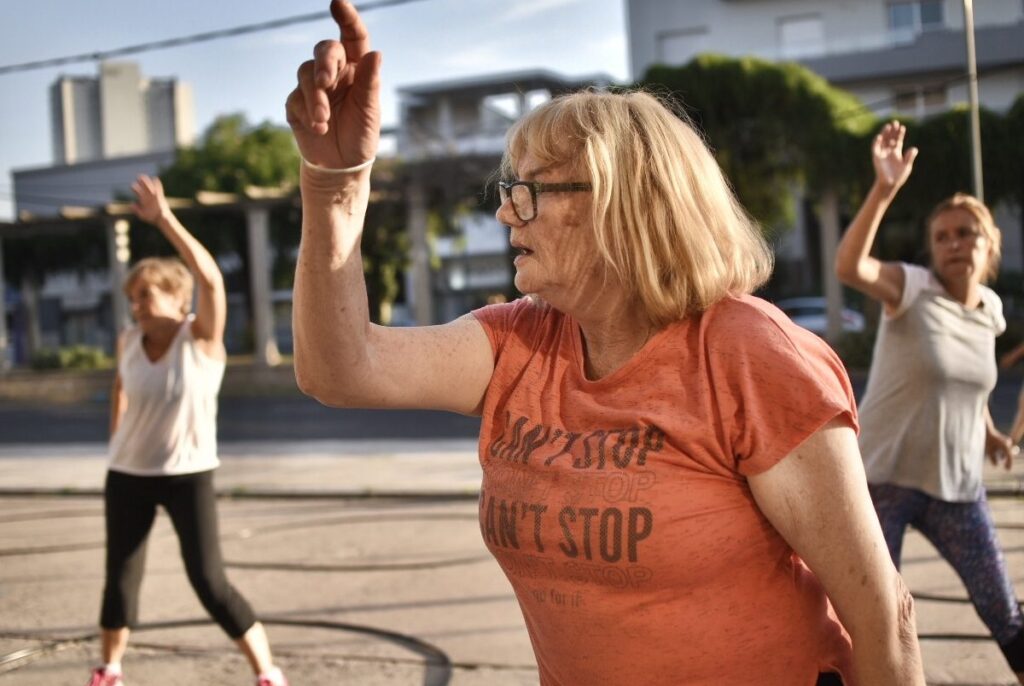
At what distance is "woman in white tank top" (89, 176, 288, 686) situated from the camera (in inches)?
189

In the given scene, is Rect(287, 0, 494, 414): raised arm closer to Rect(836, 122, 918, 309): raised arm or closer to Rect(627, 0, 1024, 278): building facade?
Rect(836, 122, 918, 309): raised arm

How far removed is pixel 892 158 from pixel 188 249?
9.20ft

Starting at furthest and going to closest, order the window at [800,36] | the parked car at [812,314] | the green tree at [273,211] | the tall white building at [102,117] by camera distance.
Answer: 1. the tall white building at [102,117]
2. the window at [800,36]
3. the green tree at [273,211]
4. the parked car at [812,314]

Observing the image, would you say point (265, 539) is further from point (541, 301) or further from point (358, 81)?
point (358, 81)

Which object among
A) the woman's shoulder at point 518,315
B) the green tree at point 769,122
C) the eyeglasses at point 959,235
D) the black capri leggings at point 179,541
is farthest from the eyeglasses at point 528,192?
the green tree at point 769,122

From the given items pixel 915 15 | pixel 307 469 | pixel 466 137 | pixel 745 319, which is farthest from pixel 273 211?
pixel 745 319

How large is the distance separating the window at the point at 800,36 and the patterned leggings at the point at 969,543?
3883 cm

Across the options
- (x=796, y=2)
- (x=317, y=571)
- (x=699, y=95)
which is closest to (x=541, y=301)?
(x=317, y=571)

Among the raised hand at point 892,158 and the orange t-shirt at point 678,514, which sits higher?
the raised hand at point 892,158

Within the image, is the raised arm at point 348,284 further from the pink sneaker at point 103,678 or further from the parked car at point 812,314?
the parked car at point 812,314

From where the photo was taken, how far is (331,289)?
203cm

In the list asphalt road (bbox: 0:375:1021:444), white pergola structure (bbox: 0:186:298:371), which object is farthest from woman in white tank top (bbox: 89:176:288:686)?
white pergola structure (bbox: 0:186:298:371)

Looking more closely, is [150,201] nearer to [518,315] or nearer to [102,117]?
[518,315]

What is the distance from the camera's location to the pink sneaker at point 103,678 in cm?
487
